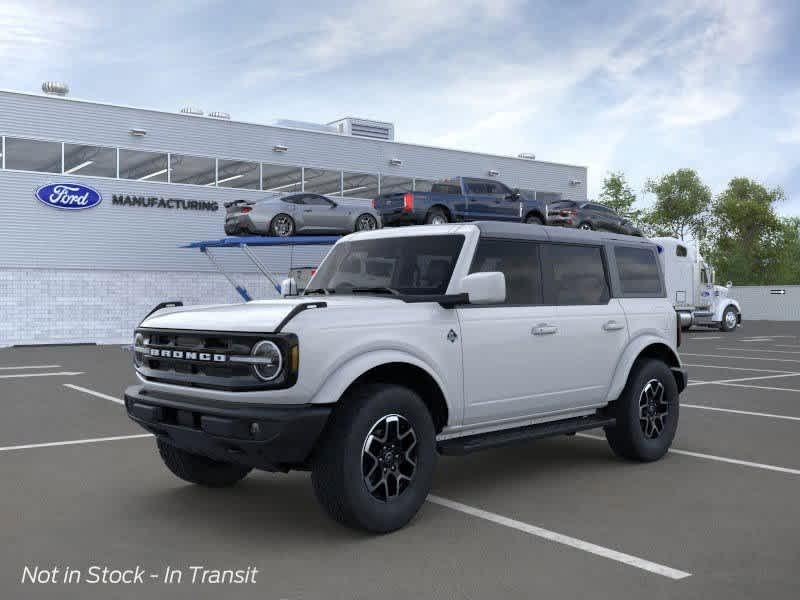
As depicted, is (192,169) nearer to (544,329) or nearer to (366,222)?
(366,222)

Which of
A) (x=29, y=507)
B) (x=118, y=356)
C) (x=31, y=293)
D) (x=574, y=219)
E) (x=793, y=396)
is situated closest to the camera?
(x=29, y=507)

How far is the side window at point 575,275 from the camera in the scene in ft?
21.6

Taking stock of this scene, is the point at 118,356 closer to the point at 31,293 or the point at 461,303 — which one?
the point at 31,293

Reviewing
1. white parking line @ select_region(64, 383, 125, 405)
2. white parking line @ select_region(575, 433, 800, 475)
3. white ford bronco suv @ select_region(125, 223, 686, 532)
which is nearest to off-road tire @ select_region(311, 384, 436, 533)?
white ford bronco suv @ select_region(125, 223, 686, 532)

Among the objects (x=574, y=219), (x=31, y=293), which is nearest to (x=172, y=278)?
(x=31, y=293)

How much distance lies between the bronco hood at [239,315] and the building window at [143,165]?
2589 centimetres

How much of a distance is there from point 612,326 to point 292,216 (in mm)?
17664

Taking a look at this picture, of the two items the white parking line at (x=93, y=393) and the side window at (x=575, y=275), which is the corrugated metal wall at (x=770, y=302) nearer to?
the white parking line at (x=93, y=393)

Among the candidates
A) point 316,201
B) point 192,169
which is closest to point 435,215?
point 316,201

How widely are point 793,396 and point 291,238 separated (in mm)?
14674

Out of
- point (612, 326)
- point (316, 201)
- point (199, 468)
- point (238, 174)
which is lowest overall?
point (199, 468)

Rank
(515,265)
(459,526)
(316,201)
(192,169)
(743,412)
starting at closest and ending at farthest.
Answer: (459,526)
(515,265)
(743,412)
(316,201)
(192,169)

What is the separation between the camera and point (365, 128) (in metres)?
37.3

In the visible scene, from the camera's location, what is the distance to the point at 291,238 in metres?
23.4
